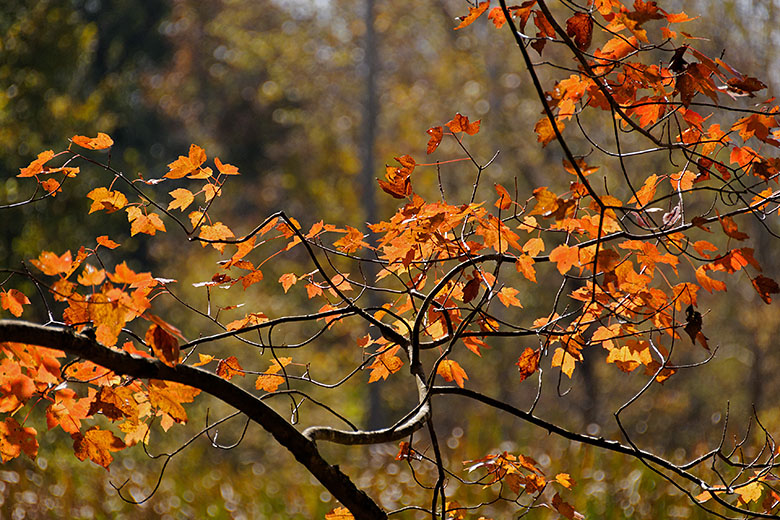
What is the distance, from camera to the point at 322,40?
15.4 metres

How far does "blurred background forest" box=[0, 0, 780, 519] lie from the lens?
429 centimetres

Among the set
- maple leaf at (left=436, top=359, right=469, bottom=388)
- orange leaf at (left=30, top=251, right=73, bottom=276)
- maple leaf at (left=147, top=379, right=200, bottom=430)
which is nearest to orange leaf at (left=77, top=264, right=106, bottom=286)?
orange leaf at (left=30, top=251, right=73, bottom=276)

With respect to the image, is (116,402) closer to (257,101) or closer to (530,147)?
(530,147)

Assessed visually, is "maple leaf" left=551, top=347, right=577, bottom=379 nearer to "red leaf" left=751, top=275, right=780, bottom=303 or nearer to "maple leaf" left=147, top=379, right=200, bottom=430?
"red leaf" left=751, top=275, right=780, bottom=303

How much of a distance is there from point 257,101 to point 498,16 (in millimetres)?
14195

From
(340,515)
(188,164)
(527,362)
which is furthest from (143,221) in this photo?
(527,362)

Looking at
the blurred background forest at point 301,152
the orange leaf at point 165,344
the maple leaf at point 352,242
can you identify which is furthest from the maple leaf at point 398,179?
the blurred background forest at point 301,152

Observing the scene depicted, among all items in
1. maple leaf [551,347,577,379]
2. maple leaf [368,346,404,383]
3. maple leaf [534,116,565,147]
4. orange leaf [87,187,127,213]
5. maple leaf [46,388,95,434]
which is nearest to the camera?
maple leaf [534,116,565,147]

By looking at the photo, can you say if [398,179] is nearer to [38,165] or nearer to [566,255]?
[566,255]

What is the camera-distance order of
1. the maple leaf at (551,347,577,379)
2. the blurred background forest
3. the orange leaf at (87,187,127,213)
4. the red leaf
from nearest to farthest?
the red leaf → the orange leaf at (87,187,127,213) → the maple leaf at (551,347,577,379) → the blurred background forest

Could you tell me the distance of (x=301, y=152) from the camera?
14758mm

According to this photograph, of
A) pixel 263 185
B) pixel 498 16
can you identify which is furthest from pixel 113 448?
pixel 263 185

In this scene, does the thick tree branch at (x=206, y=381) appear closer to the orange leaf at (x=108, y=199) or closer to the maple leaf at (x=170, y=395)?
the maple leaf at (x=170, y=395)

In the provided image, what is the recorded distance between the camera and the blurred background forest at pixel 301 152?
14.1 feet
